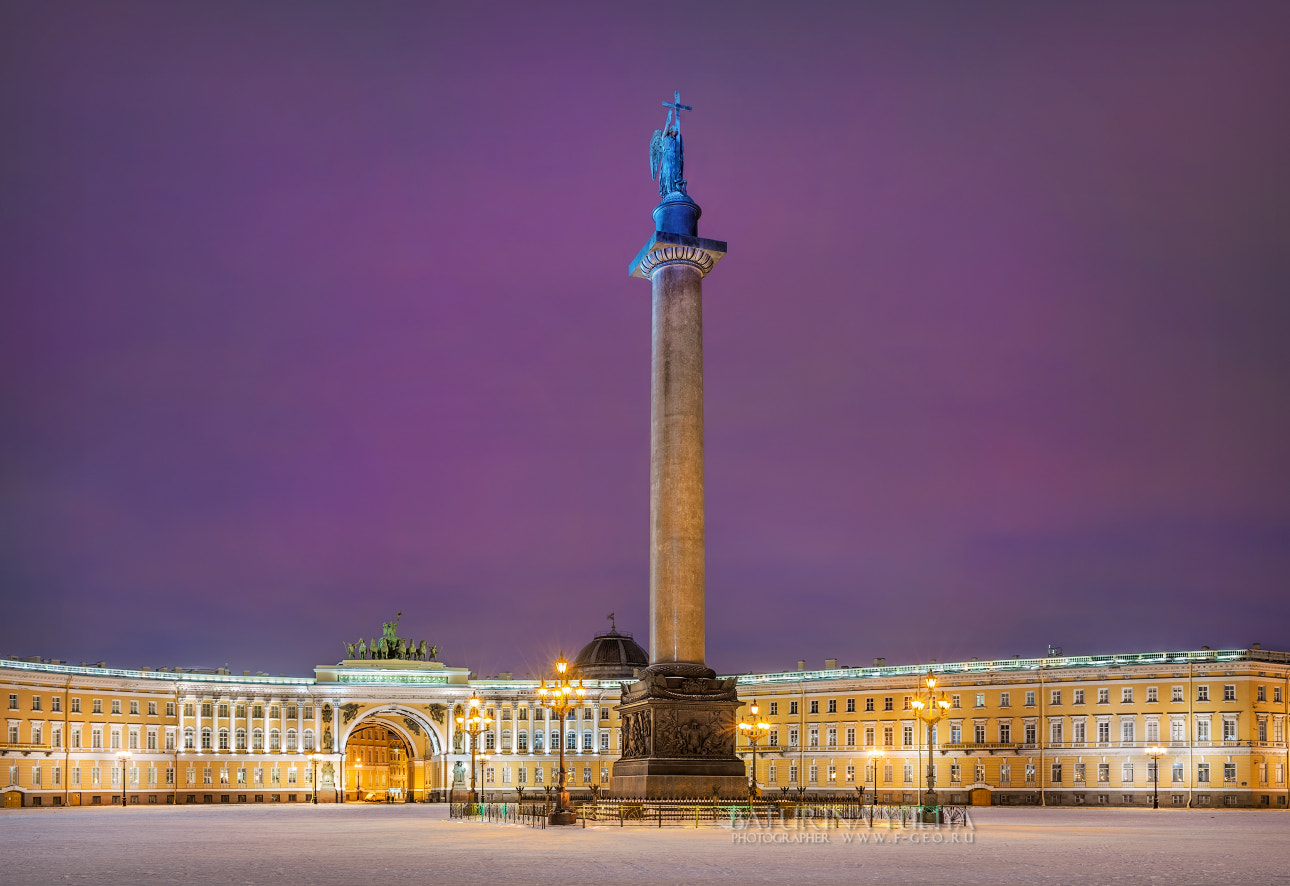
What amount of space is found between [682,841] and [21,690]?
8582 cm

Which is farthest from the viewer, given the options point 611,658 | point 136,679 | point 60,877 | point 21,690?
point 611,658

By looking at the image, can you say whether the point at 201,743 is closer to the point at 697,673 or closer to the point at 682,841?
the point at 697,673

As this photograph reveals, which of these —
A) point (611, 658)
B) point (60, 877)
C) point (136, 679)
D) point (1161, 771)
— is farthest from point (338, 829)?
point (611, 658)

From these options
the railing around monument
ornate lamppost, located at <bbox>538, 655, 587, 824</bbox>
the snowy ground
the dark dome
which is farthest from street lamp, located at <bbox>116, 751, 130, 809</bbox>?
ornate lamppost, located at <bbox>538, 655, 587, 824</bbox>

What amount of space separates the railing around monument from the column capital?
18865 mm

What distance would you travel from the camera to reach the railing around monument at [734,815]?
45281mm

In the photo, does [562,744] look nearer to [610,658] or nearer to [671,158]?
[671,158]

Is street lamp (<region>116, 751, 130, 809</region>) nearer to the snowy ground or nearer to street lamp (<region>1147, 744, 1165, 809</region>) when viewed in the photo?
the snowy ground

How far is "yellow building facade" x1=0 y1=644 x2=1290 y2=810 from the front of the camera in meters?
97.1

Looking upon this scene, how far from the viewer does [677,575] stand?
4938 centimetres

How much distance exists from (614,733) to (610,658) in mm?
12100

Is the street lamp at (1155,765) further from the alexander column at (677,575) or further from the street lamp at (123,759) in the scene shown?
the street lamp at (123,759)

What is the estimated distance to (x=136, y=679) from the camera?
12150 centimetres

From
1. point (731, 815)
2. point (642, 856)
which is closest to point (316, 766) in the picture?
point (731, 815)
